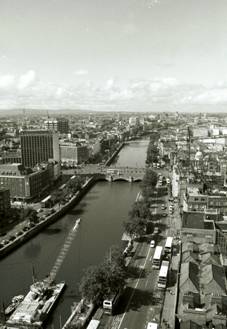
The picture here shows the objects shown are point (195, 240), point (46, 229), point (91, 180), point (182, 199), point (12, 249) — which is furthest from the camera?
point (91, 180)

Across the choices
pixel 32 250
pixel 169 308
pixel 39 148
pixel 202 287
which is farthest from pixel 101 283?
pixel 39 148

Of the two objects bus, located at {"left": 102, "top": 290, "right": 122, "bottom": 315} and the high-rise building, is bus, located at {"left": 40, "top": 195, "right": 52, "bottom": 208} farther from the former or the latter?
the high-rise building

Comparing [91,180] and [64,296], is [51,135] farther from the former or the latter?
[64,296]

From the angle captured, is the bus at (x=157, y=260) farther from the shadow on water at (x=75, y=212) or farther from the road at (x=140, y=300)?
the shadow on water at (x=75, y=212)

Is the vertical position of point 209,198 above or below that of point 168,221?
above

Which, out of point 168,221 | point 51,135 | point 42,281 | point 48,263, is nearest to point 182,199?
point 168,221

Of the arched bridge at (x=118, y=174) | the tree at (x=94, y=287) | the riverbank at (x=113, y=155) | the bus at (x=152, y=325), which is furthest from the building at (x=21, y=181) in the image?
the bus at (x=152, y=325)
